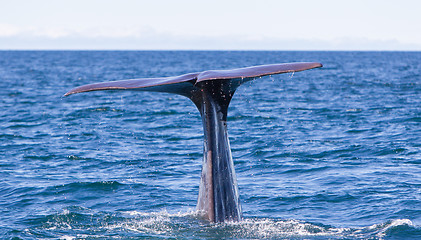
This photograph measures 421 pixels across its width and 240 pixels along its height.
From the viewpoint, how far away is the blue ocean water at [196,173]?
9.45m

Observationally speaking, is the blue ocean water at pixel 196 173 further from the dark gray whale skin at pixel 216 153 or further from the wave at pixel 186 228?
the dark gray whale skin at pixel 216 153

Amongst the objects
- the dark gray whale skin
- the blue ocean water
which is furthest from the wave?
the dark gray whale skin

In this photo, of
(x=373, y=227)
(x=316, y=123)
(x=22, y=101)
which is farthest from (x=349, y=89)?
(x=373, y=227)

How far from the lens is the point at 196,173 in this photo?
44.7 feet

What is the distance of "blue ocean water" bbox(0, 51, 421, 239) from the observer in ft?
31.0

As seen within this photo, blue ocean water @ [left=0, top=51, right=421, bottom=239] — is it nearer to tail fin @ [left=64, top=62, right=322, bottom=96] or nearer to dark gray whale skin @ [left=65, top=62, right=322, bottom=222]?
dark gray whale skin @ [left=65, top=62, right=322, bottom=222]

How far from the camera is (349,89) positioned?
37.7 metres

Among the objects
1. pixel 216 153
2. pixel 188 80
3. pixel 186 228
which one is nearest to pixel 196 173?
pixel 186 228

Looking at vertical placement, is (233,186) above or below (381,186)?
above

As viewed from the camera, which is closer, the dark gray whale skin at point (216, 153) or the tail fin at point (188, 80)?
the tail fin at point (188, 80)

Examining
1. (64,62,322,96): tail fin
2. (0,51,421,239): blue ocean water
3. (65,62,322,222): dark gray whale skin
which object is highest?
(64,62,322,96): tail fin

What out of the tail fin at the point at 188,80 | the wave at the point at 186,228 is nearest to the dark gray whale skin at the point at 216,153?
the tail fin at the point at 188,80

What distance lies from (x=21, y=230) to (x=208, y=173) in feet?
10.5

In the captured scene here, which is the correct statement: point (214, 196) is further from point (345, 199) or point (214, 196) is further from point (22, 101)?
point (22, 101)
